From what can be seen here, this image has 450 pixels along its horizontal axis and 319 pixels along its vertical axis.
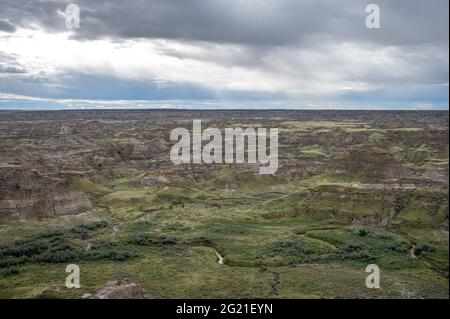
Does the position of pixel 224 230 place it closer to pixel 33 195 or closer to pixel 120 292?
pixel 120 292

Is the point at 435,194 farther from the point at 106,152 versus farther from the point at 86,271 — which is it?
the point at 106,152

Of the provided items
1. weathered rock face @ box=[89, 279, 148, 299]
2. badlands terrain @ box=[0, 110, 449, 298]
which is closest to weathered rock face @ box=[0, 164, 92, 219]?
badlands terrain @ box=[0, 110, 449, 298]

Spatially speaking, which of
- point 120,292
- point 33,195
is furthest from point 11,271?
point 33,195

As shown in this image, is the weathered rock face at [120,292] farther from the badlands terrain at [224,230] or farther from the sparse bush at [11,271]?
the sparse bush at [11,271]

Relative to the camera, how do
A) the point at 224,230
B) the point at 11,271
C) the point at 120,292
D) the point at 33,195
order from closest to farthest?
the point at 120,292 < the point at 11,271 < the point at 224,230 < the point at 33,195

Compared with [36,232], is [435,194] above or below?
above
